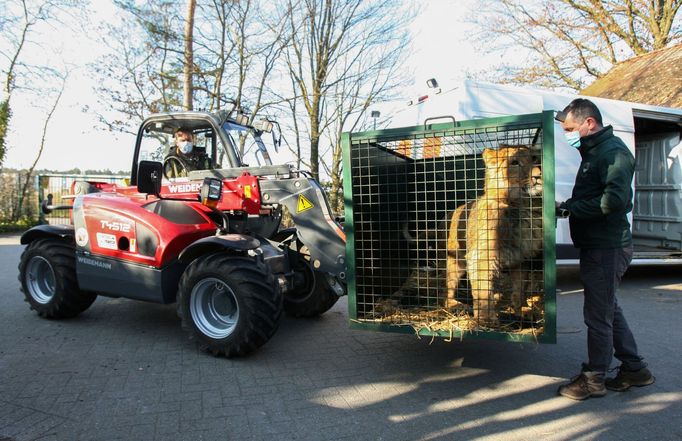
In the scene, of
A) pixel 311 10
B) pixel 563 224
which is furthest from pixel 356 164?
pixel 311 10

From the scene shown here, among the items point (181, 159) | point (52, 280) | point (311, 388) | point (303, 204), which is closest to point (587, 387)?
point (311, 388)

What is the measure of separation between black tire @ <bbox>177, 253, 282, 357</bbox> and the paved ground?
21 cm

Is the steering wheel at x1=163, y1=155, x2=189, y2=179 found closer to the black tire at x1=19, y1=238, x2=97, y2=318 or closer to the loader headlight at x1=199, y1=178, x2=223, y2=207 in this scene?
the loader headlight at x1=199, y1=178, x2=223, y2=207

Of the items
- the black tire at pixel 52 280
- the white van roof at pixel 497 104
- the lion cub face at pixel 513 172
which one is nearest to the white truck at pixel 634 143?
the white van roof at pixel 497 104

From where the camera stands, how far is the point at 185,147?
4992 millimetres

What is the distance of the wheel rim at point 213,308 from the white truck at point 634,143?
12.3 feet

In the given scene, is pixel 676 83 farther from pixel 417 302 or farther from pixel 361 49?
pixel 417 302

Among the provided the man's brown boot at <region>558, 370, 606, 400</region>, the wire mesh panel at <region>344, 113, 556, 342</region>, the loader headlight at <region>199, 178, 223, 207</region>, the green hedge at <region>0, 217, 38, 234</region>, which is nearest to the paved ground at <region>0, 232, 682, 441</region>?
the man's brown boot at <region>558, 370, 606, 400</region>

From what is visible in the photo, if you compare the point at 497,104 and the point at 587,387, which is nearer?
the point at 587,387

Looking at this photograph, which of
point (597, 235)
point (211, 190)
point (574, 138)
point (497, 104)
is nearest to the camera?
point (597, 235)

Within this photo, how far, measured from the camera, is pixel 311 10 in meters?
14.2

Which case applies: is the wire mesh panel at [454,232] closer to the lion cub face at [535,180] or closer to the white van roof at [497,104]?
the lion cub face at [535,180]

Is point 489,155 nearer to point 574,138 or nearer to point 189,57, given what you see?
point 574,138

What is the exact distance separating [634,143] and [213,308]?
732cm
